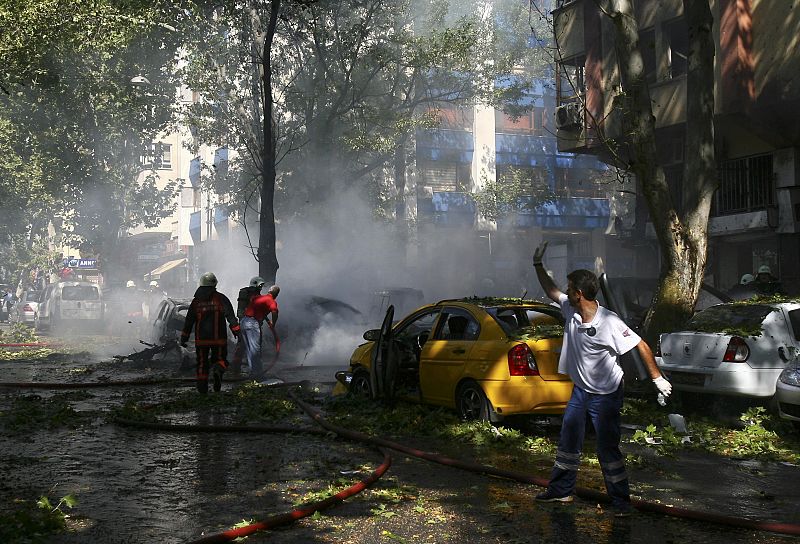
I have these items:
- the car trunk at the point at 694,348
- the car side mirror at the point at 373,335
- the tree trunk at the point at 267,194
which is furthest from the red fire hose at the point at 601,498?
the tree trunk at the point at 267,194

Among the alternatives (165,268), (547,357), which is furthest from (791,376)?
(165,268)

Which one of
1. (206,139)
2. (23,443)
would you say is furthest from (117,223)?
(23,443)

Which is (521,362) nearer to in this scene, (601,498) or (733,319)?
(601,498)

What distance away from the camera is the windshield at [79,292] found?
120 ft

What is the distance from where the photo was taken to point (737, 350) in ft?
34.0

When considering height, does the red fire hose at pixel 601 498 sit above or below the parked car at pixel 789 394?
below

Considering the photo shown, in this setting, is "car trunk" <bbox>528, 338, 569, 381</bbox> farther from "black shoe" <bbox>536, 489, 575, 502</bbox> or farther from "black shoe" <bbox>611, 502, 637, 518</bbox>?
"black shoe" <bbox>611, 502, 637, 518</bbox>

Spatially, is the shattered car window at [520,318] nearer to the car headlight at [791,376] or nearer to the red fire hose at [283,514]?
the red fire hose at [283,514]

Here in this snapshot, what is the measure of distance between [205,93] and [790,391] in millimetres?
24863

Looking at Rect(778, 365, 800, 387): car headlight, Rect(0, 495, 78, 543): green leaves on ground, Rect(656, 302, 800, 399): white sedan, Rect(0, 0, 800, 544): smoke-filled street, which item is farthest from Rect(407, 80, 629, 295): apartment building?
Rect(0, 495, 78, 543): green leaves on ground

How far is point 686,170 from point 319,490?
28.8 feet

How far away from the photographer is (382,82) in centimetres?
3647

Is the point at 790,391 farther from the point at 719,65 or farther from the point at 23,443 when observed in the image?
the point at 719,65

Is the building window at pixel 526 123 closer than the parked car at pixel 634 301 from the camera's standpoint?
No
